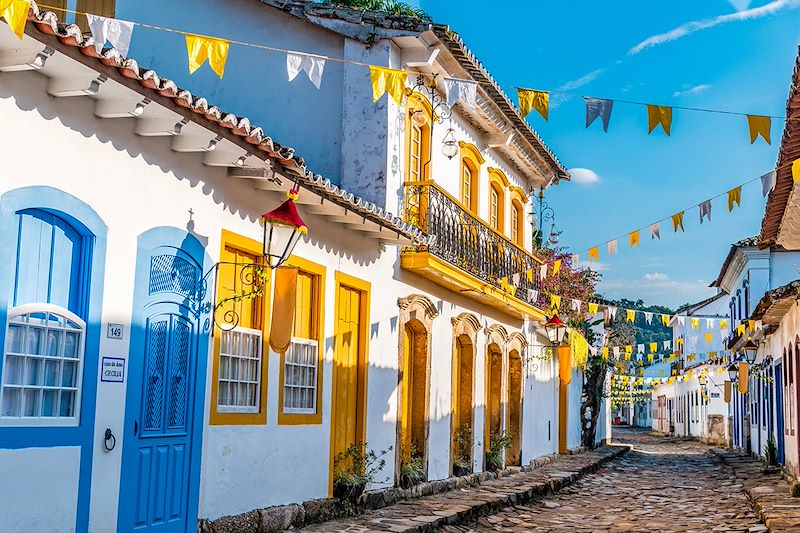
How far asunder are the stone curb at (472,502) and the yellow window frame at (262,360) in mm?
1514

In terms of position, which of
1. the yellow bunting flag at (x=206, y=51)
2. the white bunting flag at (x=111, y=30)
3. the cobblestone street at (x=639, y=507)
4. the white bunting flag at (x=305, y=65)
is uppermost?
the white bunting flag at (x=305, y=65)

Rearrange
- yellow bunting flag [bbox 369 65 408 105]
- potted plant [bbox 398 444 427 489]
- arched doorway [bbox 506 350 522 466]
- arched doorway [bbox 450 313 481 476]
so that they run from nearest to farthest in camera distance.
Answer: yellow bunting flag [bbox 369 65 408 105] < potted plant [bbox 398 444 427 489] < arched doorway [bbox 450 313 481 476] < arched doorway [bbox 506 350 522 466]

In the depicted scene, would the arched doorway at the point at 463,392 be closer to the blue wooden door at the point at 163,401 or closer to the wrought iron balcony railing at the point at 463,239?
the wrought iron balcony railing at the point at 463,239

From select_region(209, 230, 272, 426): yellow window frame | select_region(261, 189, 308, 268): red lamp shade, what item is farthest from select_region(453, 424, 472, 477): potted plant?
select_region(261, 189, 308, 268): red lamp shade

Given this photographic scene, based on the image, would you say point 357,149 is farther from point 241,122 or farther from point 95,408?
point 95,408

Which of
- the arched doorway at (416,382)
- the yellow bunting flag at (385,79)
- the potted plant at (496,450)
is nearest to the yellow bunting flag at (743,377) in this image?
the potted plant at (496,450)

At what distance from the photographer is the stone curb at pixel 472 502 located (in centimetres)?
1123

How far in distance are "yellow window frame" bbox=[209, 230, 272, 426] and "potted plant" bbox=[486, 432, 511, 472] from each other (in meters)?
9.20

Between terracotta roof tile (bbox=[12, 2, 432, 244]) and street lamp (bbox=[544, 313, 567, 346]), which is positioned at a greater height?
terracotta roof tile (bbox=[12, 2, 432, 244])

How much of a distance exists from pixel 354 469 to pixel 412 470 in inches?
83.8

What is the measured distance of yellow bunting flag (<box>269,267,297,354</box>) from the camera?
370 inches

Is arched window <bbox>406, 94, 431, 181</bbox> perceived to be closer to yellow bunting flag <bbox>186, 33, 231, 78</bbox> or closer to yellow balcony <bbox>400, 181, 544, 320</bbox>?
yellow balcony <bbox>400, 181, 544, 320</bbox>

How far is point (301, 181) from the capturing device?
390 inches

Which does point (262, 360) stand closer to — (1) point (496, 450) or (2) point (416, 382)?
(2) point (416, 382)
